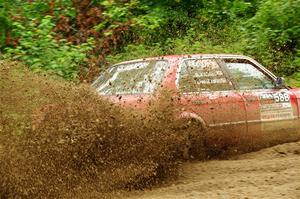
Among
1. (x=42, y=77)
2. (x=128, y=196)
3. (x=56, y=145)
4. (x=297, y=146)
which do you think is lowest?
(x=297, y=146)

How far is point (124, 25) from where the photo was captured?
1232 centimetres

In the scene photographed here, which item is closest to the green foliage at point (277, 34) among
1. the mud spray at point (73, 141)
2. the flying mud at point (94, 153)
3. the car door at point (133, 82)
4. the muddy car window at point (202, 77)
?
the muddy car window at point (202, 77)

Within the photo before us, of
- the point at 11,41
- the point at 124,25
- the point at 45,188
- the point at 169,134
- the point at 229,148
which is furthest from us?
the point at 124,25

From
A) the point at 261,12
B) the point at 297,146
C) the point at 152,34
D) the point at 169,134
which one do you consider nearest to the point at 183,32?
the point at 152,34

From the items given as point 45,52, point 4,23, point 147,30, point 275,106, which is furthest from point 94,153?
point 147,30

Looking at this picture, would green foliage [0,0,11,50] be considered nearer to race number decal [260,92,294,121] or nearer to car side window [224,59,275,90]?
car side window [224,59,275,90]

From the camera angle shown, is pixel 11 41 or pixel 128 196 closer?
pixel 128 196

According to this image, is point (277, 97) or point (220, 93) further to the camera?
point (277, 97)

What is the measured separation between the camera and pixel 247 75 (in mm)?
7828

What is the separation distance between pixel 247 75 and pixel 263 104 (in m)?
0.49

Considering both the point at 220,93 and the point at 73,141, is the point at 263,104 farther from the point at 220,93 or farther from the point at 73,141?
the point at 73,141

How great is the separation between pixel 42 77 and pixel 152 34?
6.57 metres

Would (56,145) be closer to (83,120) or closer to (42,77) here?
(83,120)

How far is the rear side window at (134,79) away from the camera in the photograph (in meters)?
6.99
